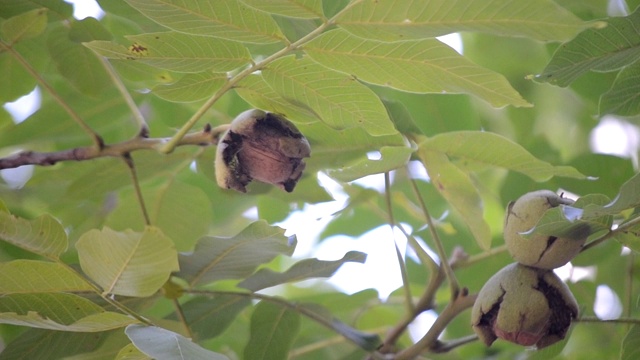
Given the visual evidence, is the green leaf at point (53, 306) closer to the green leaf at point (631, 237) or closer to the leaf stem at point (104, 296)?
the leaf stem at point (104, 296)

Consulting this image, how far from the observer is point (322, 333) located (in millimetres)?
1860

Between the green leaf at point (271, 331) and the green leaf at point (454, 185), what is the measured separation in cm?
41

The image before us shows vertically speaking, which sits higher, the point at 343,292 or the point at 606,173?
the point at 606,173

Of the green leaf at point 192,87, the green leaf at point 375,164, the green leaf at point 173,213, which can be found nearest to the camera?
the green leaf at point 375,164

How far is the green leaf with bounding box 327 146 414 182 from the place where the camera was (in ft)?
4.10

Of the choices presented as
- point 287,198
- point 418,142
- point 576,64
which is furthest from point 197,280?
point 576,64

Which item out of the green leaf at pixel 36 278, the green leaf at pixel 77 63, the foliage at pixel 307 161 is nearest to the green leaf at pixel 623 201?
the foliage at pixel 307 161

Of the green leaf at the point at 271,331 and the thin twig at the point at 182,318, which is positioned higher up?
the thin twig at the point at 182,318

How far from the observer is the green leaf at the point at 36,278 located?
3.85 feet

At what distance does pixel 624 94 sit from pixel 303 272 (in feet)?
2.27

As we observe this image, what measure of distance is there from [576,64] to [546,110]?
1039mm

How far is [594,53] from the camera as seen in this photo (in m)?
1.27

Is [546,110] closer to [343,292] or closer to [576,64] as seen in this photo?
[343,292]

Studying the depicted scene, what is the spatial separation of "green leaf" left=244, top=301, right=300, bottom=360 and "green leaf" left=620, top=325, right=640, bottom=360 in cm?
63
